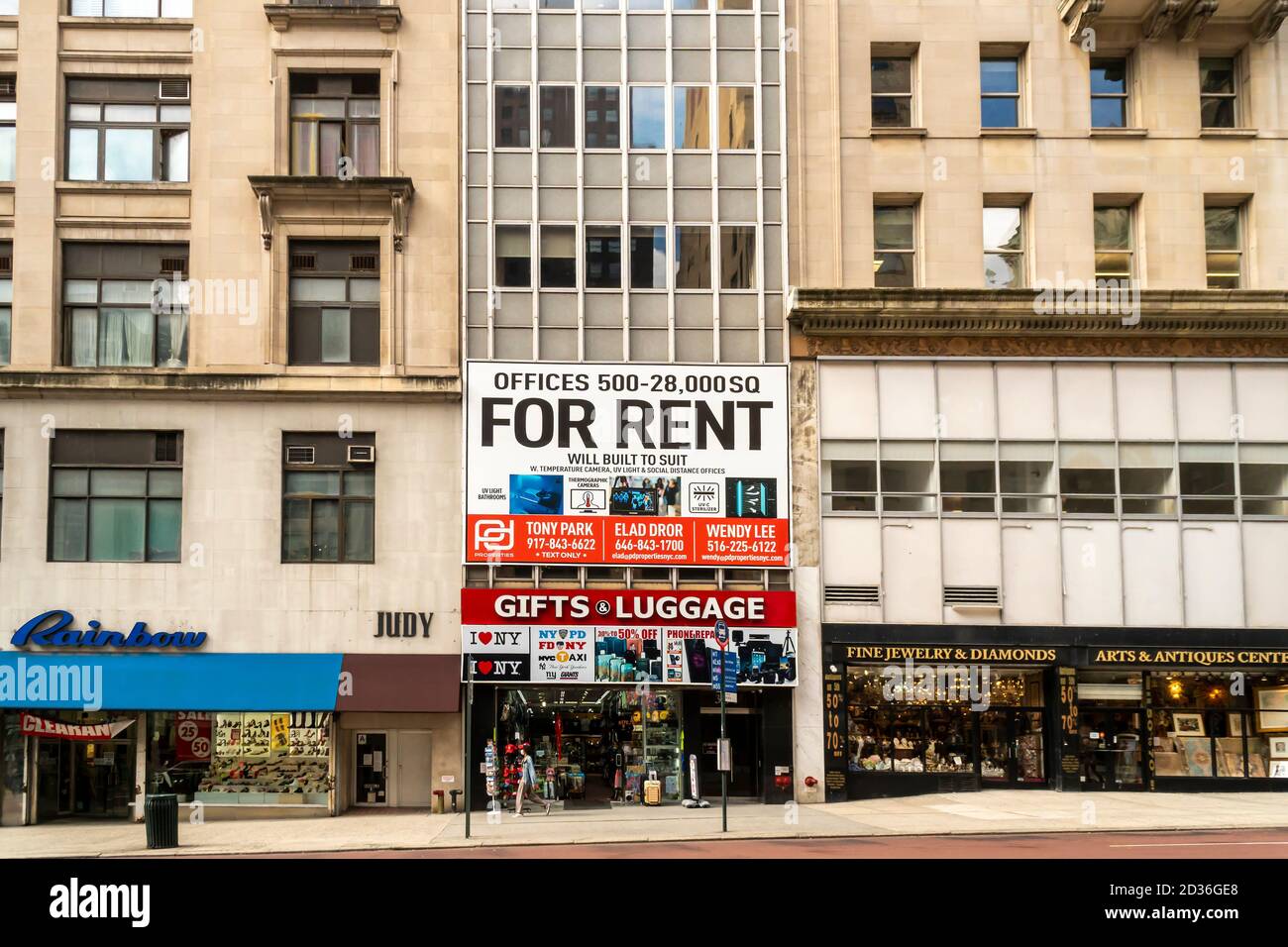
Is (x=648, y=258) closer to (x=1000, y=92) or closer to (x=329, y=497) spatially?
(x=329, y=497)

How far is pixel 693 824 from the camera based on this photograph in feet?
81.2

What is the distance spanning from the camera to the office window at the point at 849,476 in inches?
1152

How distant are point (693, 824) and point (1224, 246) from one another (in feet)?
67.6

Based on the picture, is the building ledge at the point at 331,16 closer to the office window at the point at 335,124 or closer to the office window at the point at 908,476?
the office window at the point at 335,124

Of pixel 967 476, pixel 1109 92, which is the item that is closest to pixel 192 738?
pixel 967 476

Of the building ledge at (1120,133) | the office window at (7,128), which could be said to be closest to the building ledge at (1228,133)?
the building ledge at (1120,133)

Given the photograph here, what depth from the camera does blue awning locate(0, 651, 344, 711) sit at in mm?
27500

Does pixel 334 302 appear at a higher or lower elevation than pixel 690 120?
lower

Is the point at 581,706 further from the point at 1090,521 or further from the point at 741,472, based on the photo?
the point at 1090,521

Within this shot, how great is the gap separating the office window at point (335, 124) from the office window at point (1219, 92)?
71.6ft

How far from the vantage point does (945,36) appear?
3078 cm

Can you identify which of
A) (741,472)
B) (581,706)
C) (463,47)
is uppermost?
(463,47)

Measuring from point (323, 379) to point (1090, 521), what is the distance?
19.5m

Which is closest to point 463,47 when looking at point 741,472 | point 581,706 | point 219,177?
point 219,177
